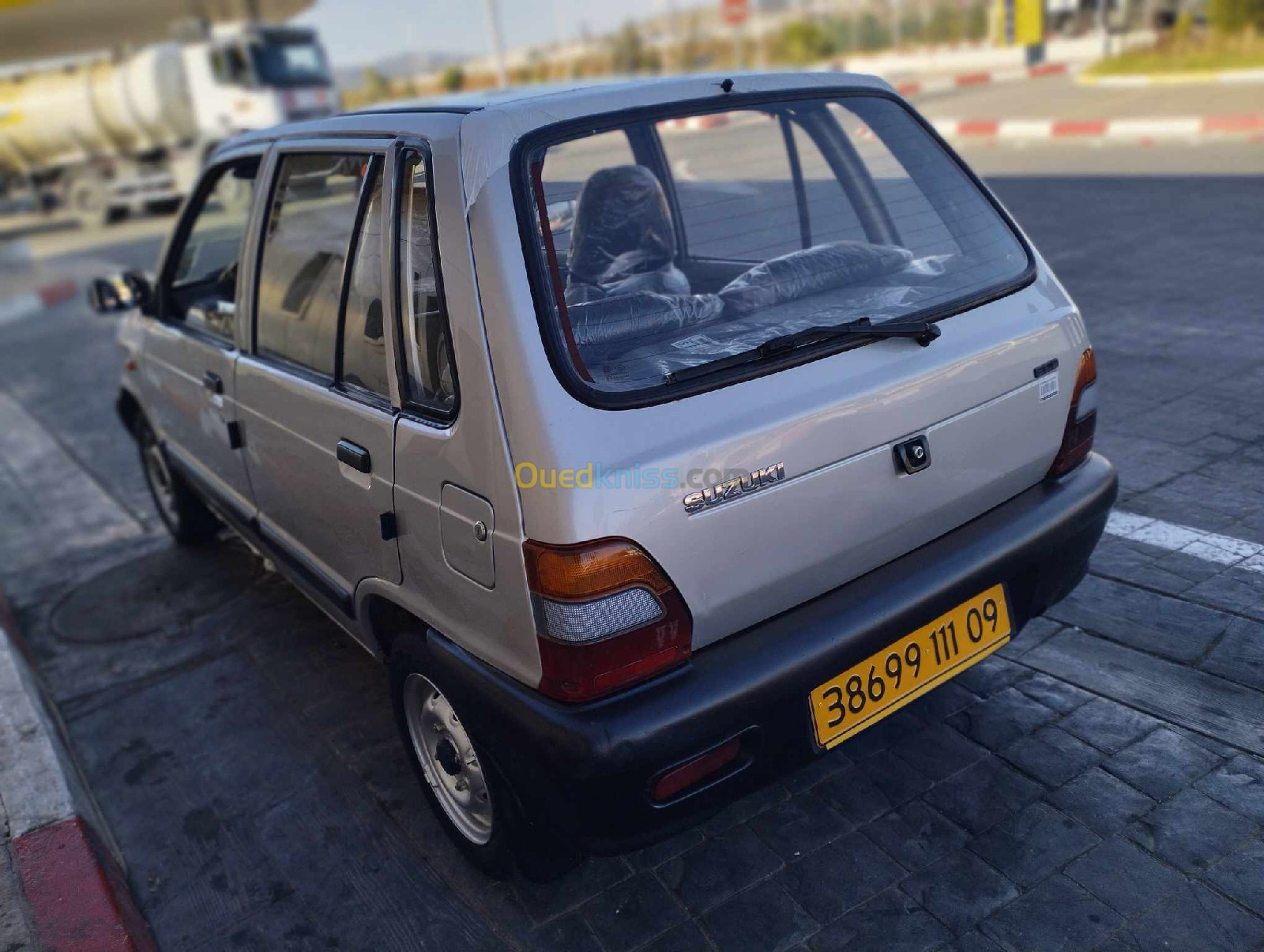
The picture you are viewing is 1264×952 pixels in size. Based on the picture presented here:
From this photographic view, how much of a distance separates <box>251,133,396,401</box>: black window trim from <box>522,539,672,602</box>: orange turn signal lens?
66 cm

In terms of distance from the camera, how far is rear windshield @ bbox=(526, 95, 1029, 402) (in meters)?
2.20

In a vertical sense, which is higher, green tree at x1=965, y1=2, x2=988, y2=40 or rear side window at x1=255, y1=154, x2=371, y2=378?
rear side window at x1=255, y1=154, x2=371, y2=378

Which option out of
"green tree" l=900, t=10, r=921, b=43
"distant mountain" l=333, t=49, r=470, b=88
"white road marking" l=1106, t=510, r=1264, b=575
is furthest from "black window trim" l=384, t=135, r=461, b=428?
A: "distant mountain" l=333, t=49, r=470, b=88

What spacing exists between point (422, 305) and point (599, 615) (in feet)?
2.70

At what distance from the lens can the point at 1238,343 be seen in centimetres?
538

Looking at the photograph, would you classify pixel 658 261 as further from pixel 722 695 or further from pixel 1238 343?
pixel 1238 343

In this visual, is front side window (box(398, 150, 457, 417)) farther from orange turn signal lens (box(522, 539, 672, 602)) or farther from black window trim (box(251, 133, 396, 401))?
orange turn signal lens (box(522, 539, 672, 602))

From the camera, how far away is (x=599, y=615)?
1.99 meters

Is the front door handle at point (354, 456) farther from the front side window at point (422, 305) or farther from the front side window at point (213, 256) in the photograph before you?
the front side window at point (213, 256)

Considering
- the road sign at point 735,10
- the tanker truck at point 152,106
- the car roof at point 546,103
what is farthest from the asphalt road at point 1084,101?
the tanker truck at point 152,106

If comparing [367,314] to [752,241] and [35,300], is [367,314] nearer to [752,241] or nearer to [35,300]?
[752,241]

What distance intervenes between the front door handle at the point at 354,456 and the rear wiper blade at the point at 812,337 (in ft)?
2.68

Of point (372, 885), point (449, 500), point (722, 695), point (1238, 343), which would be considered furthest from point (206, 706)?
point (1238, 343)

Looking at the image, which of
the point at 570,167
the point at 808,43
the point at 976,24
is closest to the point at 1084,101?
the point at 570,167
